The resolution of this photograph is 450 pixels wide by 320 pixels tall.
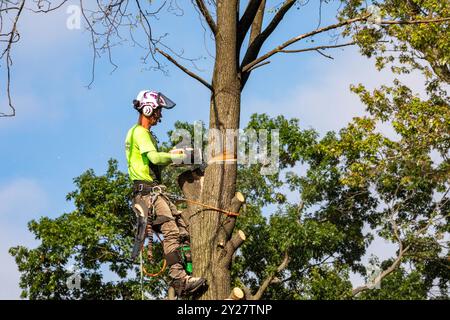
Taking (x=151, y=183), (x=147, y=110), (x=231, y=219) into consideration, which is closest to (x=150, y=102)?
(x=147, y=110)

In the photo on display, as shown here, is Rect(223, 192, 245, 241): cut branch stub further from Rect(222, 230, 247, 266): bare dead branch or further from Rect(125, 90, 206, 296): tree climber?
Rect(125, 90, 206, 296): tree climber

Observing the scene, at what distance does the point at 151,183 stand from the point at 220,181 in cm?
77

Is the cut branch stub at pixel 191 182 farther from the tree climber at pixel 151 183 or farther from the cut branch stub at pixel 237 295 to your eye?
the cut branch stub at pixel 237 295

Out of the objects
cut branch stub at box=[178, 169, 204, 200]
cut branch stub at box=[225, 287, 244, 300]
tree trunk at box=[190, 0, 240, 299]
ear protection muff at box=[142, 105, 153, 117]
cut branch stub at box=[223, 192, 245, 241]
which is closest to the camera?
cut branch stub at box=[225, 287, 244, 300]

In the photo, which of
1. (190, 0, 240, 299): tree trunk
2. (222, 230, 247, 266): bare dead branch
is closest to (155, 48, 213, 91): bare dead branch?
(190, 0, 240, 299): tree trunk

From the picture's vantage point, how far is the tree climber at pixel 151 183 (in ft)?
23.4

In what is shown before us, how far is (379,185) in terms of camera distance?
930 inches

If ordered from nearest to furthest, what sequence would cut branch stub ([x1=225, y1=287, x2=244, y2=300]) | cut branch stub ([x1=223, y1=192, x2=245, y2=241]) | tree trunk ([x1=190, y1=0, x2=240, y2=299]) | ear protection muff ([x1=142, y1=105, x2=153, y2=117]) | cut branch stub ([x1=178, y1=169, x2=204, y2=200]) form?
cut branch stub ([x1=225, y1=287, x2=244, y2=300])
tree trunk ([x1=190, y1=0, x2=240, y2=299])
cut branch stub ([x1=223, y1=192, x2=245, y2=241])
cut branch stub ([x1=178, y1=169, x2=204, y2=200])
ear protection muff ([x1=142, y1=105, x2=153, y2=117])

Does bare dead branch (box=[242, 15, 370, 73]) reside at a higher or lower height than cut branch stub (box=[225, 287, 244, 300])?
higher

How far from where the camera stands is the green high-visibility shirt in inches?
279

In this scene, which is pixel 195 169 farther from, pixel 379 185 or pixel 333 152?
pixel 379 185

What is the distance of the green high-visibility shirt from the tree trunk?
41 cm

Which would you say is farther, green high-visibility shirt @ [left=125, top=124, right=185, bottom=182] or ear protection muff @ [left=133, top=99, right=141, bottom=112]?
ear protection muff @ [left=133, top=99, right=141, bottom=112]

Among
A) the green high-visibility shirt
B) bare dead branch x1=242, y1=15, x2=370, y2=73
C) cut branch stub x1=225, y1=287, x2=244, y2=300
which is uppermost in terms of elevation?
bare dead branch x1=242, y1=15, x2=370, y2=73
